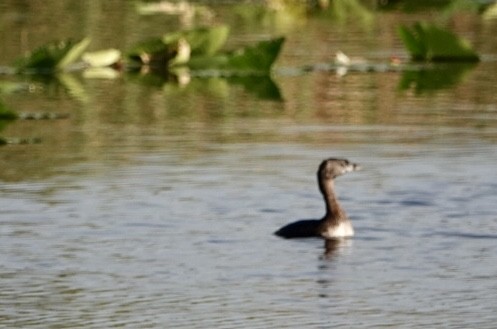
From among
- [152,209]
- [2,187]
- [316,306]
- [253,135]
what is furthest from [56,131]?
[316,306]

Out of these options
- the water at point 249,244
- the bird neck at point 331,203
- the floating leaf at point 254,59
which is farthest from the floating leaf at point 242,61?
the bird neck at point 331,203

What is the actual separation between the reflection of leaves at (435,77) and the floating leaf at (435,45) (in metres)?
0.13

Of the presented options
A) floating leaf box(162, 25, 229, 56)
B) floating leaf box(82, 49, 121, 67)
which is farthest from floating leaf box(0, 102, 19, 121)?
floating leaf box(82, 49, 121, 67)

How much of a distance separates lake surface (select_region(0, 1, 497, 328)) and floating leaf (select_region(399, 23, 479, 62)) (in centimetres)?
20

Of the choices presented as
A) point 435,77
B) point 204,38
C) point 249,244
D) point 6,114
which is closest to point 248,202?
point 249,244

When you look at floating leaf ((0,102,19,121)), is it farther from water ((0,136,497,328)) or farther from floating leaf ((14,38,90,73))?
floating leaf ((14,38,90,73))

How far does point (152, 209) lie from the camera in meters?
13.3

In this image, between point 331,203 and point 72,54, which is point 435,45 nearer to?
point 72,54

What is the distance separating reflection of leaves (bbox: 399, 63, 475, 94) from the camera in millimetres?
19847

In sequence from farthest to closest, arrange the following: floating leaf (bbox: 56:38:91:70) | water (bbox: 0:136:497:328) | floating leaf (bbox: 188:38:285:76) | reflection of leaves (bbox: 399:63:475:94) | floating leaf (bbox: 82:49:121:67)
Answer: floating leaf (bbox: 82:49:121:67) < floating leaf (bbox: 56:38:91:70) < floating leaf (bbox: 188:38:285:76) < reflection of leaves (bbox: 399:63:475:94) < water (bbox: 0:136:497:328)

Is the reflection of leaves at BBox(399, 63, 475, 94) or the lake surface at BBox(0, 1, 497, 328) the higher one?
the lake surface at BBox(0, 1, 497, 328)

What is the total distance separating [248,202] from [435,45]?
8018mm

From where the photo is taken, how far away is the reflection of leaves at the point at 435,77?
65.1 feet

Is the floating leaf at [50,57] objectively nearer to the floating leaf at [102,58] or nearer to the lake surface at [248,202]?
the floating leaf at [102,58]
